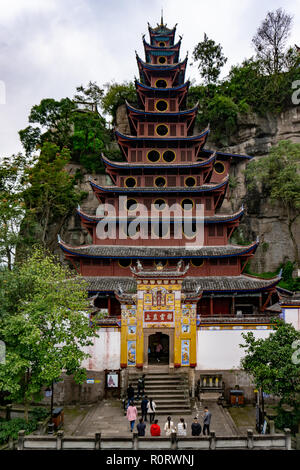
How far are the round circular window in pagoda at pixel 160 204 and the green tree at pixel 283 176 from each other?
10.9m

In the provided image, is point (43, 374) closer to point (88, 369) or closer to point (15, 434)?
point (15, 434)

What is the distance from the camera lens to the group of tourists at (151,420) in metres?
13.1

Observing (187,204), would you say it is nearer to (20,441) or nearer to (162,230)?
(162,230)

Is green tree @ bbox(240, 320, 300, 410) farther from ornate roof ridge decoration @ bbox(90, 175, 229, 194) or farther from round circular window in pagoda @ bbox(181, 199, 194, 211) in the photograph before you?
round circular window in pagoda @ bbox(181, 199, 194, 211)

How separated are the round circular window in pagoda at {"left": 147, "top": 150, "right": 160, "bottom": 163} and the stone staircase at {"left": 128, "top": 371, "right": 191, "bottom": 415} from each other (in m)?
17.9

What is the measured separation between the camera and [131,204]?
1150 inches

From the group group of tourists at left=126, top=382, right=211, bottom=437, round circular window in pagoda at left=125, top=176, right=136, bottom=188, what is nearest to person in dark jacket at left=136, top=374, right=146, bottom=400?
group of tourists at left=126, top=382, right=211, bottom=437

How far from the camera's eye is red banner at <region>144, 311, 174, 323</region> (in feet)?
62.9

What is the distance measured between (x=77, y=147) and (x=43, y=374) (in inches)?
1182

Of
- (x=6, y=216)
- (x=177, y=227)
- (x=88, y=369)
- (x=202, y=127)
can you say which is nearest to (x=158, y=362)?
(x=88, y=369)

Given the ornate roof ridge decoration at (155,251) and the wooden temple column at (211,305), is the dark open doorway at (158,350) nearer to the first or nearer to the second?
the wooden temple column at (211,305)

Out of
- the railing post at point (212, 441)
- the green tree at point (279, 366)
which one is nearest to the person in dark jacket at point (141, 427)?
the railing post at point (212, 441)

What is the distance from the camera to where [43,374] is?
1396 centimetres
